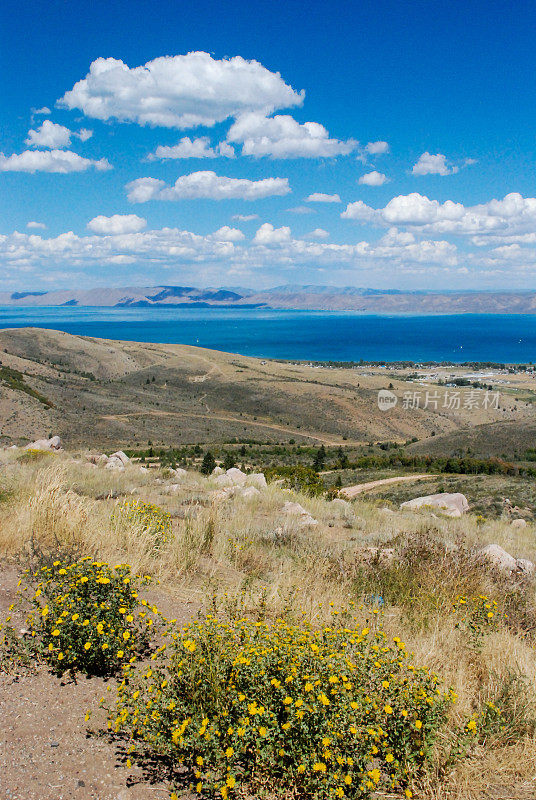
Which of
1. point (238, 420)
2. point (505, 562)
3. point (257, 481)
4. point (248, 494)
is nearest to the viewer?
point (505, 562)

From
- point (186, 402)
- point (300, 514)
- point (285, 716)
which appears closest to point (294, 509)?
point (300, 514)

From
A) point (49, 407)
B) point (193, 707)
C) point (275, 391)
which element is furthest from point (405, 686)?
point (275, 391)

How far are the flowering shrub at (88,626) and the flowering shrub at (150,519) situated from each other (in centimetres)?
198

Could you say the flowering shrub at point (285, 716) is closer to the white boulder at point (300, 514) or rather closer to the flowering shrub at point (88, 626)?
the flowering shrub at point (88, 626)

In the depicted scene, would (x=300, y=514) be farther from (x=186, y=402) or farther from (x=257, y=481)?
(x=186, y=402)

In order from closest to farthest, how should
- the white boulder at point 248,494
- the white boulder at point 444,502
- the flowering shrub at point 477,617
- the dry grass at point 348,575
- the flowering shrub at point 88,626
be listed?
the dry grass at point 348,575
the flowering shrub at point 88,626
the flowering shrub at point 477,617
the white boulder at point 248,494
the white boulder at point 444,502

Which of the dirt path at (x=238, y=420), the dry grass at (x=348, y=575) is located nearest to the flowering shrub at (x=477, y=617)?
the dry grass at (x=348, y=575)

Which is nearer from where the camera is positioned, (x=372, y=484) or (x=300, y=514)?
(x=300, y=514)

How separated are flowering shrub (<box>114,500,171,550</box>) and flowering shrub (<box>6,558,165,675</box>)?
1.98 m

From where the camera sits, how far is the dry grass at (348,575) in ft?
11.0

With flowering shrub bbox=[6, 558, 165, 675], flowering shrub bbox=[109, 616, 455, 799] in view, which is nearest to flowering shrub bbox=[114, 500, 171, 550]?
flowering shrub bbox=[6, 558, 165, 675]

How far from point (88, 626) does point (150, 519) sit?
3164mm

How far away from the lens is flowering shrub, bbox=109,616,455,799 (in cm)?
266

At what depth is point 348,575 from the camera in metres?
5.99
